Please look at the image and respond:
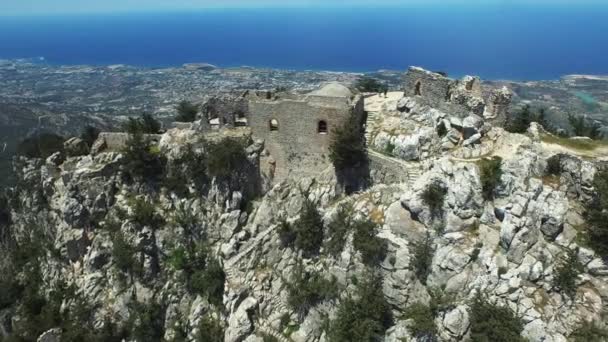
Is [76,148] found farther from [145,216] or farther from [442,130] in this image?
[442,130]

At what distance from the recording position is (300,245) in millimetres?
24297

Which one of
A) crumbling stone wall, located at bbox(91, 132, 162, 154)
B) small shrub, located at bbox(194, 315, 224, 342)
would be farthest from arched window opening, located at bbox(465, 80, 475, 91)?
crumbling stone wall, located at bbox(91, 132, 162, 154)

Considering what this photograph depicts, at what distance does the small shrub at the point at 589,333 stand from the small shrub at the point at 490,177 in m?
6.33

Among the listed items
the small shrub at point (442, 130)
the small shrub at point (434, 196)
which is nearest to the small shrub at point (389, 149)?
the small shrub at point (442, 130)

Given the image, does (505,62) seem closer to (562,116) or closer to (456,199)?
(562,116)

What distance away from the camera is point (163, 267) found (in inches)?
1126

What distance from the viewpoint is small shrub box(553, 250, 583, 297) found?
1789 cm

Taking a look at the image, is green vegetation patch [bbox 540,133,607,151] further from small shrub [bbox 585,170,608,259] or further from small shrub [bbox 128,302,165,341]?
small shrub [bbox 128,302,165,341]

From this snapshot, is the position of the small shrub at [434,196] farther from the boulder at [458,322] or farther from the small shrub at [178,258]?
the small shrub at [178,258]

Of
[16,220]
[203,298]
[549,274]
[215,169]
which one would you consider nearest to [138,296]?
[203,298]

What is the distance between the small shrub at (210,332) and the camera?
25422 mm

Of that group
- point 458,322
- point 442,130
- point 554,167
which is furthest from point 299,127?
point 458,322

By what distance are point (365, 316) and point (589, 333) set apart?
9.17 metres

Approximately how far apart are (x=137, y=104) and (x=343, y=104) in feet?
431
